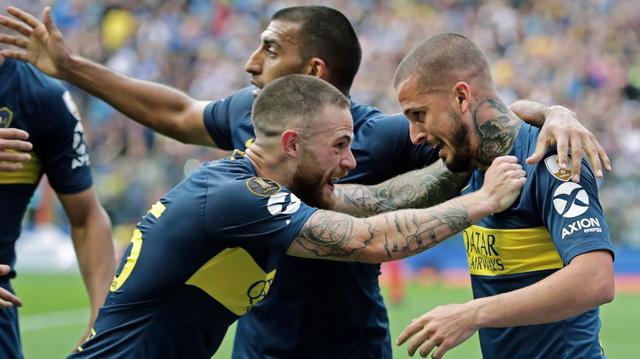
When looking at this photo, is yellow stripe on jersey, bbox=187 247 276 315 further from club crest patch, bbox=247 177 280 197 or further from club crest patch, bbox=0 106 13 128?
club crest patch, bbox=0 106 13 128

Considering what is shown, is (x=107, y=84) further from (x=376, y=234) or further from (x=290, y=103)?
(x=376, y=234)

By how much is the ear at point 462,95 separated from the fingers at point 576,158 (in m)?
0.61

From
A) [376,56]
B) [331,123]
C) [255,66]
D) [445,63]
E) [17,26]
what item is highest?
[376,56]

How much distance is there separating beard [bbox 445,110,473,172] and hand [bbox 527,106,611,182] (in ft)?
1.28

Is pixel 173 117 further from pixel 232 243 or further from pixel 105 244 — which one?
pixel 232 243

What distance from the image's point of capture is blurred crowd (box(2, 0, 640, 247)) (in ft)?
65.9

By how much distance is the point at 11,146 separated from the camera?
5.17m

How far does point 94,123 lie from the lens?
2273cm

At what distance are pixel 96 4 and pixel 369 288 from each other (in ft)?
69.0

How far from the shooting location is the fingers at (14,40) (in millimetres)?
5918

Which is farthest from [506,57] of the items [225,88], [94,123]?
[94,123]

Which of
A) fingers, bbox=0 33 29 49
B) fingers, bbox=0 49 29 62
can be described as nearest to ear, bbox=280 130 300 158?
fingers, bbox=0 49 29 62

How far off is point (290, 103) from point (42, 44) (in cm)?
174

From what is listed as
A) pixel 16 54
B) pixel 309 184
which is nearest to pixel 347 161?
pixel 309 184
